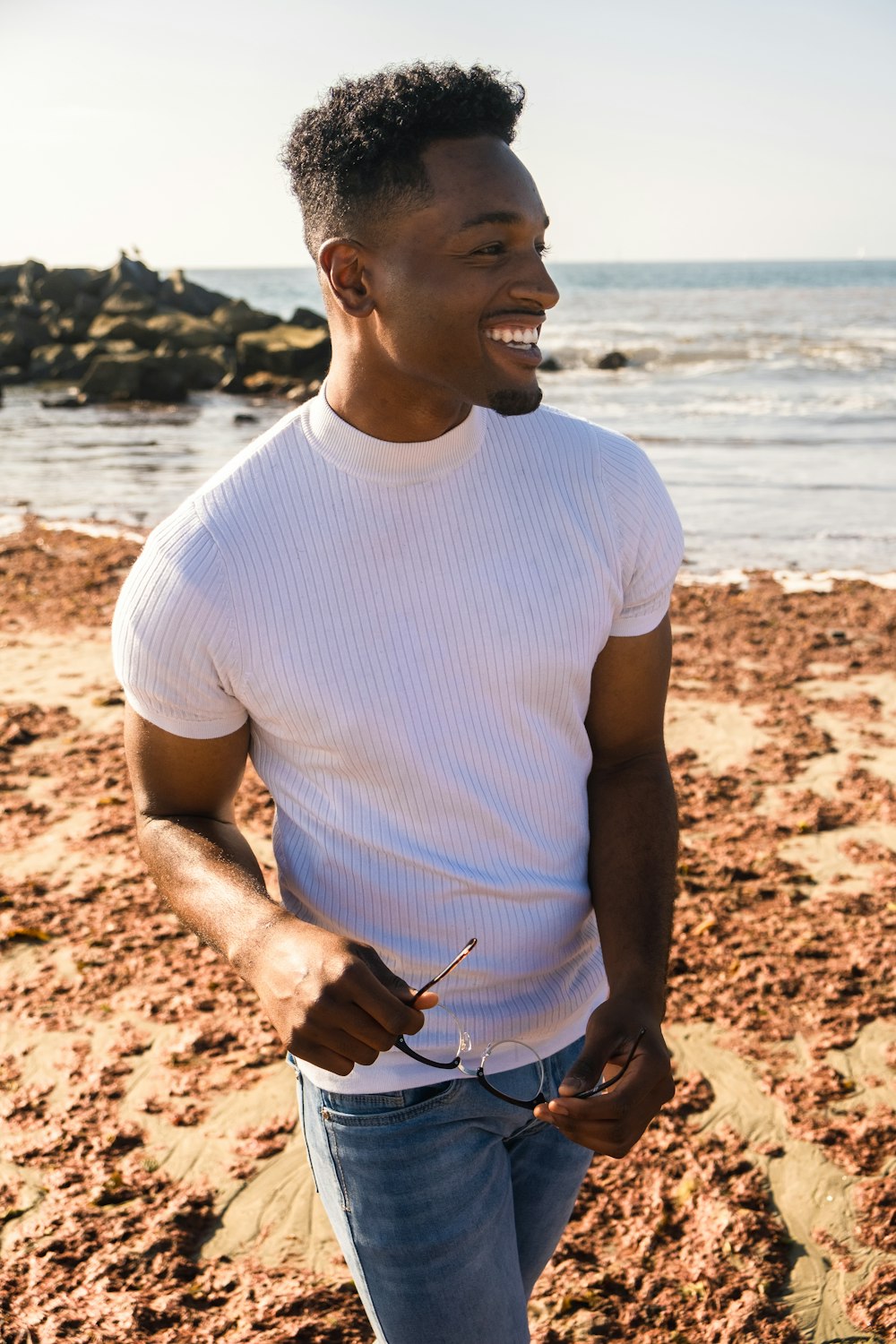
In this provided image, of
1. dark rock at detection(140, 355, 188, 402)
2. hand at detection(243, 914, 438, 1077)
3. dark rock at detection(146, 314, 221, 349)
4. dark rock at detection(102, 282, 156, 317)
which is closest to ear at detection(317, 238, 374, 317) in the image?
hand at detection(243, 914, 438, 1077)

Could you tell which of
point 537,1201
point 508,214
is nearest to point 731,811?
point 537,1201

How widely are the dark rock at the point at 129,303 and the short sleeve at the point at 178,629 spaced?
36.1 meters

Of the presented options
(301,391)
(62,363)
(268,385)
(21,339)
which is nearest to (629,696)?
(301,391)

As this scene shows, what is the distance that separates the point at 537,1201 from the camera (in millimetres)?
2105

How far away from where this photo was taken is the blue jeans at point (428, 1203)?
74.0 inches

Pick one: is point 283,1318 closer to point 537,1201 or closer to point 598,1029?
point 537,1201

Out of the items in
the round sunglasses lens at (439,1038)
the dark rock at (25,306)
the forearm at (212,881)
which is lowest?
the dark rock at (25,306)

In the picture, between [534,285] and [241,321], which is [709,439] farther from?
[241,321]

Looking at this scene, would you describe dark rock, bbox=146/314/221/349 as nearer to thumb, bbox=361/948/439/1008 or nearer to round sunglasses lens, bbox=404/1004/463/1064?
round sunglasses lens, bbox=404/1004/463/1064

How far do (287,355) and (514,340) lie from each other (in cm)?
2769

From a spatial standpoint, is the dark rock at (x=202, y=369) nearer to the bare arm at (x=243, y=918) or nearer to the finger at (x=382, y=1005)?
the bare arm at (x=243, y=918)

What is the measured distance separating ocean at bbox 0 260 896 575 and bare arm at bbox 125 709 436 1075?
2324 mm

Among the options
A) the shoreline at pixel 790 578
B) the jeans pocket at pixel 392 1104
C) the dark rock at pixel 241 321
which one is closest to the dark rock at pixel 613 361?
the dark rock at pixel 241 321

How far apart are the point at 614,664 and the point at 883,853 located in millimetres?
3835
